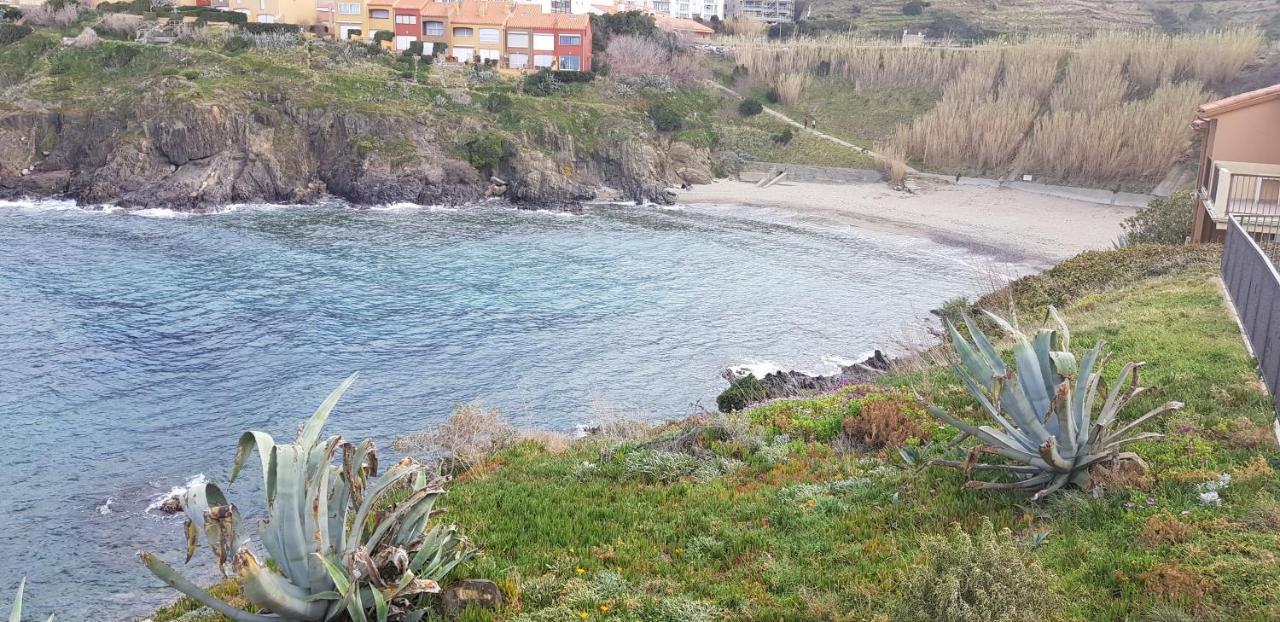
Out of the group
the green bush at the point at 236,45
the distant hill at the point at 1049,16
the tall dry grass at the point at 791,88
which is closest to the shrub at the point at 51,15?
the green bush at the point at 236,45

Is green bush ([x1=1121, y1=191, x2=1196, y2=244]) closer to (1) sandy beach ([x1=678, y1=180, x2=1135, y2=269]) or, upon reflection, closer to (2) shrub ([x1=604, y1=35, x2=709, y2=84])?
(1) sandy beach ([x1=678, y1=180, x2=1135, y2=269])

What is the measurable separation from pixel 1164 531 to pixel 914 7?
11152 cm

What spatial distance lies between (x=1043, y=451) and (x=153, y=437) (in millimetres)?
17423

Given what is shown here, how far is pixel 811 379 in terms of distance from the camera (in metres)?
21.2

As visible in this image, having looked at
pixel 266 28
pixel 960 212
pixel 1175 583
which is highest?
pixel 266 28

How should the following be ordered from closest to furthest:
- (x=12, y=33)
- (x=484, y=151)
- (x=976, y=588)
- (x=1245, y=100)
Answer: (x=976, y=588) < (x=1245, y=100) < (x=484, y=151) < (x=12, y=33)

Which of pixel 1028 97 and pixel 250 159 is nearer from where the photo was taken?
pixel 250 159

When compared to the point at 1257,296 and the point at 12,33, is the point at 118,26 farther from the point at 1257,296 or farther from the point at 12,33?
the point at 1257,296

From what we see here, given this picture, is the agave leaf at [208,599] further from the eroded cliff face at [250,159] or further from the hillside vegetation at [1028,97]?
the hillside vegetation at [1028,97]

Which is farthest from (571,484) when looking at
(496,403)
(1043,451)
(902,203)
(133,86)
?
(133,86)

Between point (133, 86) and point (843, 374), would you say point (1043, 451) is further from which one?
point (133, 86)

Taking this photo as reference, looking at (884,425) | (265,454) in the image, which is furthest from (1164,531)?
(265,454)

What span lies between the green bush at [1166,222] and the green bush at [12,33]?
63.7 meters

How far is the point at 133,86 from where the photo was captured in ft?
172
